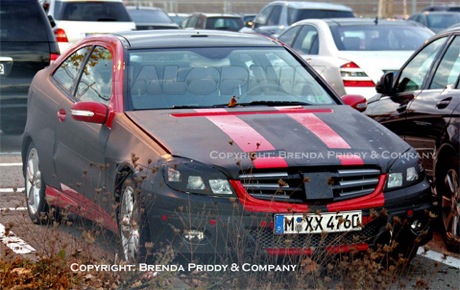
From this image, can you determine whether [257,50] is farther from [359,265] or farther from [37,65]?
[37,65]

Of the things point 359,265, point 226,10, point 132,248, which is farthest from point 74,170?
point 226,10

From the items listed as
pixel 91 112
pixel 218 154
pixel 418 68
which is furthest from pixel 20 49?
pixel 218 154

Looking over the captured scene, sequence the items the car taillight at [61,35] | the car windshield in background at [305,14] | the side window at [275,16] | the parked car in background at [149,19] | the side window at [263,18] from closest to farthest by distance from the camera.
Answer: the car taillight at [61,35]
the car windshield in background at [305,14]
the side window at [275,16]
the side window at [263,18]
the parked car in background at [149,19]

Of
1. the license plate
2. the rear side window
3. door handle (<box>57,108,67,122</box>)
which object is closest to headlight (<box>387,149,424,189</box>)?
the license plate

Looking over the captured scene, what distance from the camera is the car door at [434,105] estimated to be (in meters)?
8.32

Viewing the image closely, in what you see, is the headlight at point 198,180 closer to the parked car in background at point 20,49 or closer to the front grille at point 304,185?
the front grille at point 304,185

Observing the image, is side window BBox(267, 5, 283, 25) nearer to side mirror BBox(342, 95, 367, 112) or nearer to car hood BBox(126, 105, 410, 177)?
side mirror BBox(342, 95, 367, 112)

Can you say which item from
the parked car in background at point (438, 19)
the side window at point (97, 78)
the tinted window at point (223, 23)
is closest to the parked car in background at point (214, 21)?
the tinted window at point (223, 23)

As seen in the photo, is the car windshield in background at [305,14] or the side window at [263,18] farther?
the side window at [263,18]

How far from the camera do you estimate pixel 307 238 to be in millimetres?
6301

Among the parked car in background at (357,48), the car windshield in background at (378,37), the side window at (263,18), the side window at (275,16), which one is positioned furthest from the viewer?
the side window at (263,18)

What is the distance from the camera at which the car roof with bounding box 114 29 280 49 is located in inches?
331

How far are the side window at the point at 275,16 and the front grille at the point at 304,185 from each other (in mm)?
19482

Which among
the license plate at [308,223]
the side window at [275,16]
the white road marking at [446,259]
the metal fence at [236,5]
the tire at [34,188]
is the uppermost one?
the license plate at [308,223]
